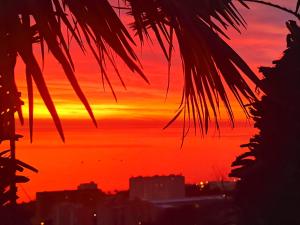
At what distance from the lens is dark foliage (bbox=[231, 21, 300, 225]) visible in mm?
9368

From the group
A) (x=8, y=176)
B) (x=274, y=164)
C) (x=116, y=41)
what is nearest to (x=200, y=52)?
(x=116, y=41)

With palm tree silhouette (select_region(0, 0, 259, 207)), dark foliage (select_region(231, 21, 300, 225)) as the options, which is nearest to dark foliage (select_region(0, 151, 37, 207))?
palm tree silhouette (select_region(0, 0, 259, 207))

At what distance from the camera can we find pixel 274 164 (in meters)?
9.56

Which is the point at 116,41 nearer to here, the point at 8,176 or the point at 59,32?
the point at 59,32

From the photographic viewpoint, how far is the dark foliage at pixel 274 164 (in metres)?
9.37

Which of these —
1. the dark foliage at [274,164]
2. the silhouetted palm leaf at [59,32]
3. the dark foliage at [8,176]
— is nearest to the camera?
the silhouetted palm leaf at [59,32]

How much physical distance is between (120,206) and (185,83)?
7420 centimetres

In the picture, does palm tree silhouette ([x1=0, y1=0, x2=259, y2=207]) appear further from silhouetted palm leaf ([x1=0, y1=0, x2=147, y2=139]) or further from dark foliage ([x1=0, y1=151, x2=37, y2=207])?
dark foliage ([x1=0, y1=151, x2=37, y2=207])

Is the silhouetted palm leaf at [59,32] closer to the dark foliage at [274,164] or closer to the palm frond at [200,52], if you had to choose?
the palm frond at [200,52]

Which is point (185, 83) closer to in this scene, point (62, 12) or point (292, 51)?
point (62, 12)

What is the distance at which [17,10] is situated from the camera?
2225 mm

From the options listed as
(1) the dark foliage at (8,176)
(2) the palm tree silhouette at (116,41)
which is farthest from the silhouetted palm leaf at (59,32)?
(1) the dark foliage at (8,176)

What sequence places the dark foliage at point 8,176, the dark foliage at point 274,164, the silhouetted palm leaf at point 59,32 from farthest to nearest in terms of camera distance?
1. the dark foliage at point 274,164
2. the dark foliage at point 8,176
3. the silhouetted palm leaf at point 59,32

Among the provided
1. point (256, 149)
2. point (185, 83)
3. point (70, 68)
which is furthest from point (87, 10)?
point (256, 149)
